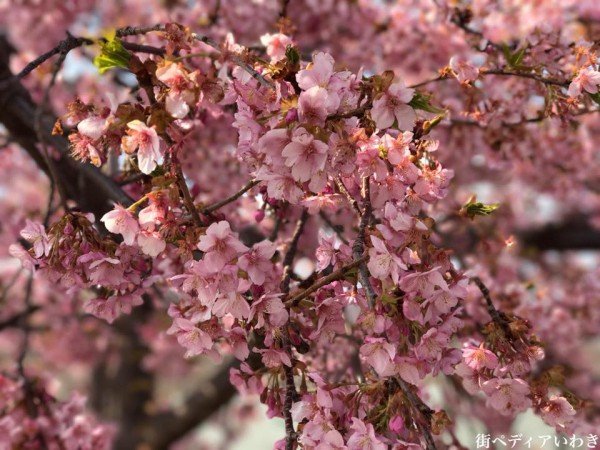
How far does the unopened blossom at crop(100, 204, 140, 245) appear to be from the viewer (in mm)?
1279

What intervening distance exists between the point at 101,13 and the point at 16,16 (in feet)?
4.12

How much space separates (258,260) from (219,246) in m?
0.11

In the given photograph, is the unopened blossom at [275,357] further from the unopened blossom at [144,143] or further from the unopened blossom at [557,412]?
the unopened blossom at [557,412]

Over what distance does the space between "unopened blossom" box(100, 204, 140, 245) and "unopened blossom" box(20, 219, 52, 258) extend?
0.17 metres

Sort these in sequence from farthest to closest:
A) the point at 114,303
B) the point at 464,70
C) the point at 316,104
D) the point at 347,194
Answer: the point at 464,70, the point at 114,303, the point at 347,194, the point at 316,104

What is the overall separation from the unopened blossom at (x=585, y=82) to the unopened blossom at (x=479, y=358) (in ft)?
2.14

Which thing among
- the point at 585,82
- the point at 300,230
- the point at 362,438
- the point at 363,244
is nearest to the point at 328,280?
the point at 363,244

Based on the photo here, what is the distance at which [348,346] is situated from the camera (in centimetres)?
209

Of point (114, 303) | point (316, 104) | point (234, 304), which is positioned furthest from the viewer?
point (114, 303)

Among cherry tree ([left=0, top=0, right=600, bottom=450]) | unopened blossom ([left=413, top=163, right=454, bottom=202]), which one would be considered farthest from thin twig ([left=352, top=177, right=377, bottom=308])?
unopened blossom ([left=413, top=163, right=454, bottom=202])

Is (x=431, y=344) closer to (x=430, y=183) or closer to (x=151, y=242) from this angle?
(x=430, y=183)

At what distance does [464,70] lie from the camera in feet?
5.49

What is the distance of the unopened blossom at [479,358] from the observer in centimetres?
134

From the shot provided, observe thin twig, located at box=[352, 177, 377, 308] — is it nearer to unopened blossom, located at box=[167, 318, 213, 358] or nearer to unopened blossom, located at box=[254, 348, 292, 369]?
unopened blossom, located at box=[254, 348, 292, 369]
